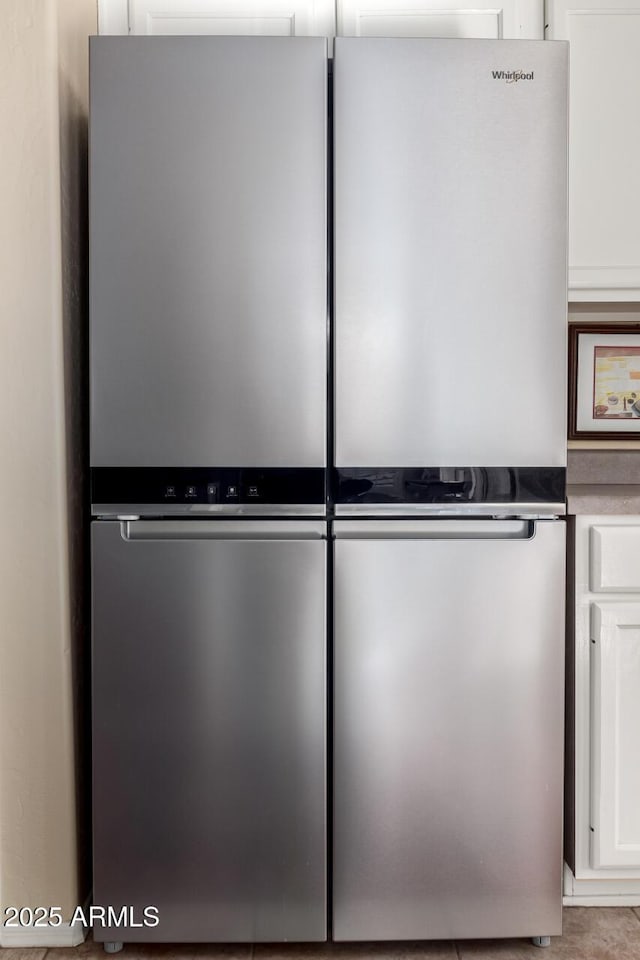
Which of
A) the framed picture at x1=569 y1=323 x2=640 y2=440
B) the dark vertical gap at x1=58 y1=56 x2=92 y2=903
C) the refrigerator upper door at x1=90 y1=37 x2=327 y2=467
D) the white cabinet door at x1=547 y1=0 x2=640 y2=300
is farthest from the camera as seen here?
the framed picture at x1=569 y1=323 x2=640 y2=440

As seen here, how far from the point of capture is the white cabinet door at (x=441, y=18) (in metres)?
1.66

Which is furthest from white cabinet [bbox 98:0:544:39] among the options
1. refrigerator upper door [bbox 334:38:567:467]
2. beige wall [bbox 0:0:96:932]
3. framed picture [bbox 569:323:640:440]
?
framed picture [bbox 569:323:640:440]

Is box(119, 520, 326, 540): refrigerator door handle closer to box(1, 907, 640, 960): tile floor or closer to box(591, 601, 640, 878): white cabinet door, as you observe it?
box(591, 601, 640, 878): white cabinet door

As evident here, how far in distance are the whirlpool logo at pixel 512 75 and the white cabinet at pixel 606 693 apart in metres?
0.90

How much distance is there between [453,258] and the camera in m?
1.41

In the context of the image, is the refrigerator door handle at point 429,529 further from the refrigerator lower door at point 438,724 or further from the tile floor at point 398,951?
the tile floor at point 398,951

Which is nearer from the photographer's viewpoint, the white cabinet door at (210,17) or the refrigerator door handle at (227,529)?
the refrigerator door handle at (227,529)

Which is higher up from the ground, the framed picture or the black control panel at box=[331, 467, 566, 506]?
the framed picture

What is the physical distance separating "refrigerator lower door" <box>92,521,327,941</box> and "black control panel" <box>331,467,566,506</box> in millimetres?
109

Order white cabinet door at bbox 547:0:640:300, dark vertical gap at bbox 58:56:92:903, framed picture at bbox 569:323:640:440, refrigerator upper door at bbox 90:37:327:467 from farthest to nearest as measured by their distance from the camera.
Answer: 1. framed picture at bbox 569:323:640:440
2. white cabinet door at bbox 547:0:640:300
3. dark vertical gap at bbox 58:56:92:903
4. refrigerator upper door at bbox 90:37:327:467

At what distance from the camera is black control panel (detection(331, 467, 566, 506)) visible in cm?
142

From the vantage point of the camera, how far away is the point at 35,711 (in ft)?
4.82

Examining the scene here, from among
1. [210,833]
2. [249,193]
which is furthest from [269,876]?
[249,193]

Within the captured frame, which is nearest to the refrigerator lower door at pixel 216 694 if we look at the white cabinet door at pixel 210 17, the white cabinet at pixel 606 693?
the white cabinet at pixel 606 693
